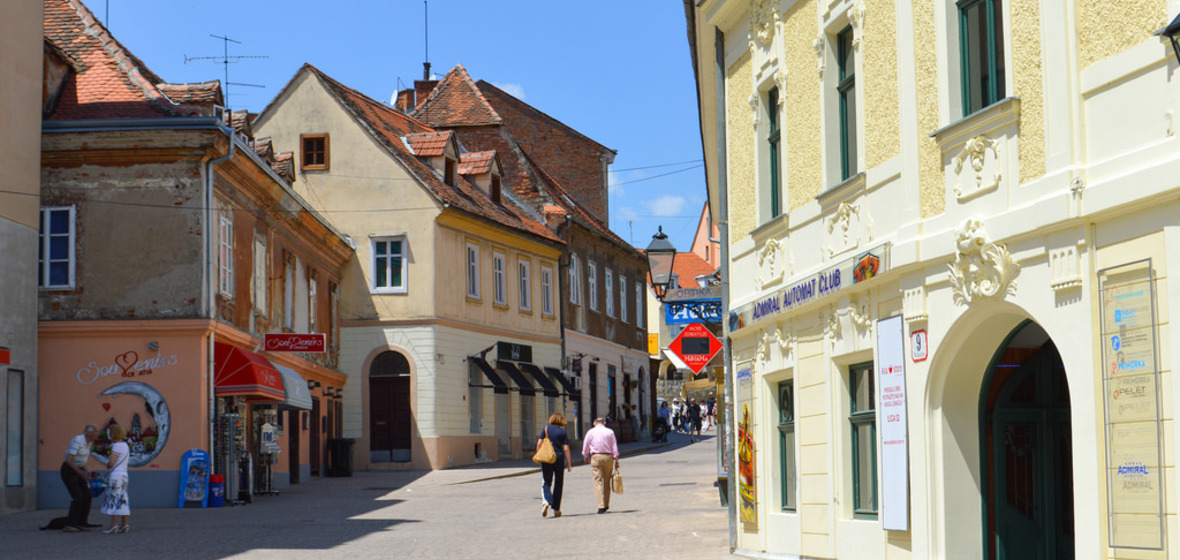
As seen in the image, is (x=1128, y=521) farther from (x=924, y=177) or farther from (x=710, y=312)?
(x=710, y=312)

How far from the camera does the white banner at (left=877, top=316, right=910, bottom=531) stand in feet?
42.0

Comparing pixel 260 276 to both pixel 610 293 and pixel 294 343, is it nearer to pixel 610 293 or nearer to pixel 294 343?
pixel 294 343

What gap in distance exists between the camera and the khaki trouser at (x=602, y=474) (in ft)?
78.5

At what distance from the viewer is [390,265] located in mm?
41625

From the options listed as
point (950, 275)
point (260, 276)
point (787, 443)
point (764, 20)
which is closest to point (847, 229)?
point (950, 275)

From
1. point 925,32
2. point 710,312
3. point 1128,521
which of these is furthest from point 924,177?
point 710,312

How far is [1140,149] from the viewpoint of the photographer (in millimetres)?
9398

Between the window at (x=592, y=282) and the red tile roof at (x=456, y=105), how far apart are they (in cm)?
Result: 600

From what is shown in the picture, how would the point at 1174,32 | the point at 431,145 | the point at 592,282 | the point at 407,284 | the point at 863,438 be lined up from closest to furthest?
the point at 1174,32 < the point at 863,438 < the point at 407,284 < the point at 431,145 < the point at 592,282

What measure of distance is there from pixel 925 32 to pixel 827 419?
13.6ft

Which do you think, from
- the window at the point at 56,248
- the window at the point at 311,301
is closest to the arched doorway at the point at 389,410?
the window at the point at 311,301

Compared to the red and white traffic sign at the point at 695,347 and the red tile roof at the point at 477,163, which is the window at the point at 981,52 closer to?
the red and white traffic sign at the point at 695,347

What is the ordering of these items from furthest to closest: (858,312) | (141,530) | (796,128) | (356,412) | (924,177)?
1. (356,412)
2. (141,530)
3. (796,128)
4. (858,312)
5. (924,177)

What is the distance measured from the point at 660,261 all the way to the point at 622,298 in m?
28.7
